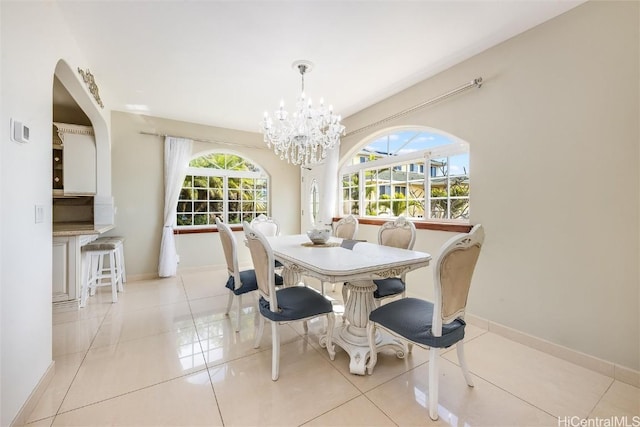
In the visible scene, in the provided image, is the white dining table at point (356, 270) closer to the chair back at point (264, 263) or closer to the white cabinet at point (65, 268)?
the chair back at point (264, 263)

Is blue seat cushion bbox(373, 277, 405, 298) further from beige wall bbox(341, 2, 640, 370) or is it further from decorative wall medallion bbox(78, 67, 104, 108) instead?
decorative wall medallion bbox(78, 67, 104, 108)

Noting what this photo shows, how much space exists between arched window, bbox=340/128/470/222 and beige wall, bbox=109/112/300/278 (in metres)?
2.36

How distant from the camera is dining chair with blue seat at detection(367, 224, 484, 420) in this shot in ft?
4.42

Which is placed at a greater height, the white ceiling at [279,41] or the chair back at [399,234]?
the white ceiling at [279,41]

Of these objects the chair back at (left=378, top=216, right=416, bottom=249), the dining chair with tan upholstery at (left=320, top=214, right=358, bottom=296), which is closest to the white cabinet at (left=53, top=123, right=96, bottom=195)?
the dining chair with tan upholstery at (left=320, top=214, right=358, bottom=296)

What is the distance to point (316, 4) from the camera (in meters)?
1.84

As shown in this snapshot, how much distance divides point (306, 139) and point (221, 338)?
1.98m

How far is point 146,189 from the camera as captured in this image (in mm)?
3945

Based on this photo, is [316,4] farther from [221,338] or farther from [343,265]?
[221,338]

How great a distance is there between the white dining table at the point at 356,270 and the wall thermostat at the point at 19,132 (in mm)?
1579

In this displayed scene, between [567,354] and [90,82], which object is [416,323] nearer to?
[567,354]

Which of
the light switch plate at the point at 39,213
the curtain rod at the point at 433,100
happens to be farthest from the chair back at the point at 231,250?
the curtain rod at the point at 433,100

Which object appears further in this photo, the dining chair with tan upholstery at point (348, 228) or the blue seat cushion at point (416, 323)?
the dining chair with tan upholstery at point (348, 228)

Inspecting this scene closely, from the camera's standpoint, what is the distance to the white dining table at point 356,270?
161cm
